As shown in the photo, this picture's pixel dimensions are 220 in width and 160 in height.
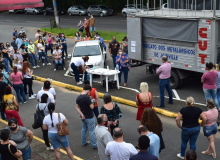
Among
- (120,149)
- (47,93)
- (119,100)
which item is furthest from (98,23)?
(120,149)

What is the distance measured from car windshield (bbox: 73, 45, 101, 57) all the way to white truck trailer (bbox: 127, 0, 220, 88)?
2879 mm

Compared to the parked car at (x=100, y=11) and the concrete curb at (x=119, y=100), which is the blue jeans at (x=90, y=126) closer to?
the concrete curb at (x=119, y=100)

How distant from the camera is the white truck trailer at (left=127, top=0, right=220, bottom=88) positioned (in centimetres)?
1062

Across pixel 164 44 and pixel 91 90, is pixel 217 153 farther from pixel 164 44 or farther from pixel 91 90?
pixel 164 44

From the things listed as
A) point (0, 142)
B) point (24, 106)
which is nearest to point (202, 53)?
point (24, 106)

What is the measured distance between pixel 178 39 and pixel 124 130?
4.67 m

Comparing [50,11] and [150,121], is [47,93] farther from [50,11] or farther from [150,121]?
[50,11]

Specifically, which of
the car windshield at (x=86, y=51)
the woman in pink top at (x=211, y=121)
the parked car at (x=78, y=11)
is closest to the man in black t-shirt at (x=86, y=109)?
the woman in pink top at (x=211, y=121)

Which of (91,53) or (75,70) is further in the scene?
(91,53)

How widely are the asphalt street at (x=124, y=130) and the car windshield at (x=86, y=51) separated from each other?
3431mm

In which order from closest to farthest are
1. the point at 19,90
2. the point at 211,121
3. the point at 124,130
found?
the point at 211,121, the point at 124,130, the point at 19,90

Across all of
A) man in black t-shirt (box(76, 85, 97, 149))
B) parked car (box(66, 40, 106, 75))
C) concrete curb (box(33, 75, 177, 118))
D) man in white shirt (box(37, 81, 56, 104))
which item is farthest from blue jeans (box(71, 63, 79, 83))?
man in black t-shirt (box(76, 85, 97, 149))

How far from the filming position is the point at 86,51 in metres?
16.1

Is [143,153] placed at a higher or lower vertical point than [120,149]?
higher
